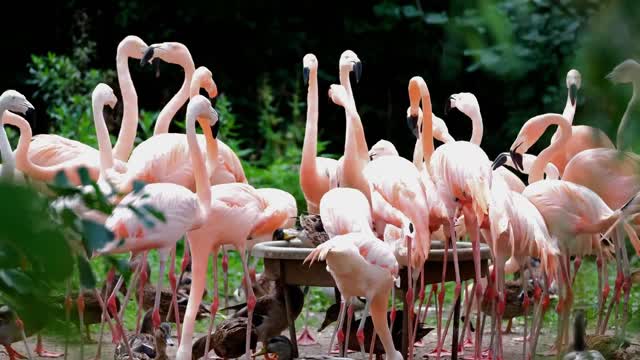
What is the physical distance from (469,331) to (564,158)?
1184 millimetres

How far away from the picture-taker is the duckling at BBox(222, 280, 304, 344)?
480 centimetres

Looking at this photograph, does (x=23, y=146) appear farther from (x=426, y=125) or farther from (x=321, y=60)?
(x=321, y=60)

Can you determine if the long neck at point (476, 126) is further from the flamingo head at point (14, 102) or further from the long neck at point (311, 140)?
the flamingo head at point (14, 102)

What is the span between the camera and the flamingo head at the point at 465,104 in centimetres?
576

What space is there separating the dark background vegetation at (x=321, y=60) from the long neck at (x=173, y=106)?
23 centimetres

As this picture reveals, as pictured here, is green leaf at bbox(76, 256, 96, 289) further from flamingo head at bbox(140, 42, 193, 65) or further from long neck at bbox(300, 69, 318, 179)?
flamingo head at bbox(140, 42, 193, 65)

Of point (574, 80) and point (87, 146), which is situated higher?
point (574, 80)

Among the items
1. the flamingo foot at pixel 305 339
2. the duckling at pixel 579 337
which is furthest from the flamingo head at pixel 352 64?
the duckling at pixel 579 337

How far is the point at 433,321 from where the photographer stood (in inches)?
270

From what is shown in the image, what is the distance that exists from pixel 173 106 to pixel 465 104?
5.63ft

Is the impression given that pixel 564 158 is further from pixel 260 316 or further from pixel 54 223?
pixel 54 223

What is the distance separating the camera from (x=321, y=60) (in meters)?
10.0

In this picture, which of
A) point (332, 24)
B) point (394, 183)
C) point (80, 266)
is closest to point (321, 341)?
point (394, 183)

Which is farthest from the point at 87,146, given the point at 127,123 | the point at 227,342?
the point at 227,342
